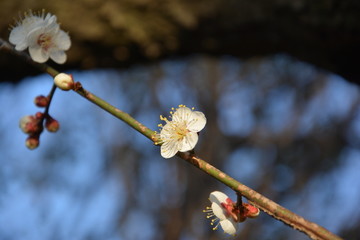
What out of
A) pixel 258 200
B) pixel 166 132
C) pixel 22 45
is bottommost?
pixel 258 200

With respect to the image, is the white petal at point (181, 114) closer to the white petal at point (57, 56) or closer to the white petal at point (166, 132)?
the white petal at point (166, 132)

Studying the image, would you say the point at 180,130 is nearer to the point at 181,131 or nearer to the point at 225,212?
the point at 181,131

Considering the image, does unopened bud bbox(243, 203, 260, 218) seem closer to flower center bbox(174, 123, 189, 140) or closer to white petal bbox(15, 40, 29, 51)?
flower center bbox(174, 123, 189, 140)

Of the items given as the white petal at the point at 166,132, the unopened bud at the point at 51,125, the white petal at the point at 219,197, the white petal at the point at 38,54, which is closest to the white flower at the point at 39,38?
the white petal at the point at 38,54

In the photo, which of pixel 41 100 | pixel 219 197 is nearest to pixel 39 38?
pixel 41 100

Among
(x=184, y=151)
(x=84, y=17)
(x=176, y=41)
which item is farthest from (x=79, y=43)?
(x=184, y=151)

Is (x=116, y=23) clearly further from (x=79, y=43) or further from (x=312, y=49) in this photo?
(x=312, y=49)

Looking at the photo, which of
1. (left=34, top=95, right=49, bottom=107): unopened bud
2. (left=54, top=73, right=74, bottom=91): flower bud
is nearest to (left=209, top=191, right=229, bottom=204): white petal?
(left=54, top=73, right=74, bottom=91): flower bud
